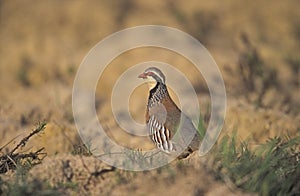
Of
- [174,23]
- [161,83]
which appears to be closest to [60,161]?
[161,83]

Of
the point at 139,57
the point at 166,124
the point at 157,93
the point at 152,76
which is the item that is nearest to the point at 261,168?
the point at 166,124

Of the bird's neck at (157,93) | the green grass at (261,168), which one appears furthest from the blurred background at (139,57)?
the green grass at (261,168)

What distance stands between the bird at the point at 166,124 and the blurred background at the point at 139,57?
2.70 ft

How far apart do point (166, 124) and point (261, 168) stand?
1.42 meters

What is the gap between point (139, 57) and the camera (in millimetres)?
13836

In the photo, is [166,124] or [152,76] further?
[152,76]

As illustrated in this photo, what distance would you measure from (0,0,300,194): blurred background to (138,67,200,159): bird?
2.70 ft

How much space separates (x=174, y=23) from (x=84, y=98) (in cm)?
467

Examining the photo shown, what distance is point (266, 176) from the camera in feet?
18.4

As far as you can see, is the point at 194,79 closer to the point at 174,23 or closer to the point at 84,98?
the point at 84,98

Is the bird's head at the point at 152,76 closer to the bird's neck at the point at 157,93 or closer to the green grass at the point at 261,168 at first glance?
the bird's neck at the point at 157,93

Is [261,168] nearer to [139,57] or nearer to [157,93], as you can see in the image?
[157,93]

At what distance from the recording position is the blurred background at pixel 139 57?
29.6 feet

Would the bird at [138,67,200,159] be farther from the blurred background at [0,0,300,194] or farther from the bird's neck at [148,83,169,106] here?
the blurred background at [0,0,300,194]
